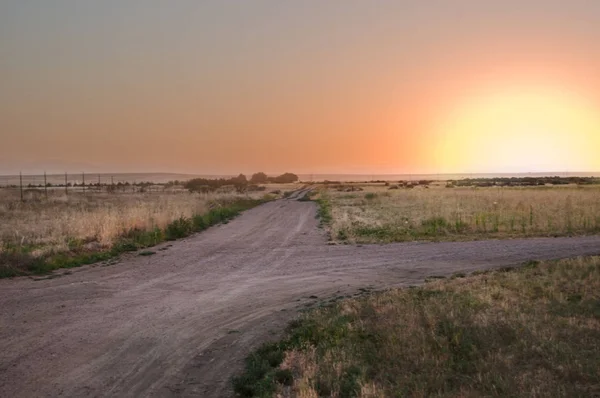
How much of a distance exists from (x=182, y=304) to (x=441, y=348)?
5.70 metres

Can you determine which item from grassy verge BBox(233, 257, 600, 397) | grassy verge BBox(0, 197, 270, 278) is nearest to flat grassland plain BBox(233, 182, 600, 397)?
grassy verge BBox(233, 257, 600, 397)

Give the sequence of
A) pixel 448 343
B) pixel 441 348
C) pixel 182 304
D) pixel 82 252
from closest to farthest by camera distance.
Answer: pixel 441 348 < pixel 448 343 < pixel 182 304 < pixel 82 252

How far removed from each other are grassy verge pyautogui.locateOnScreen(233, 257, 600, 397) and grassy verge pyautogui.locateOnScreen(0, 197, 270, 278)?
930cm

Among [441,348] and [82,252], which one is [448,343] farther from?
[82,252]

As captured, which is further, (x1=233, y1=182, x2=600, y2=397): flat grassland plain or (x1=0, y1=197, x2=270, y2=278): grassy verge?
(x1=0, y1=197, x2=270, y2=278): grassy verge

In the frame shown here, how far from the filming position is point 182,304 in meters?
10.6

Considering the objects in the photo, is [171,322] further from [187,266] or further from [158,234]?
[158,234]

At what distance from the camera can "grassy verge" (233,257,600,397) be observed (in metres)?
6.18

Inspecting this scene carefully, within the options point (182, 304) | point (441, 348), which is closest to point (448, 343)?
point (441, 348)

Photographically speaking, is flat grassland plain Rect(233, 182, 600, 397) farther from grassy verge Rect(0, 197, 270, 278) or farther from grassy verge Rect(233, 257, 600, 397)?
grassy verge Rect(0, 197, 270, 278)

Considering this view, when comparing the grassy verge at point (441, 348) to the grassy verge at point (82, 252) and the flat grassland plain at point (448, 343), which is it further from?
the grassy verge at point (82, 252)

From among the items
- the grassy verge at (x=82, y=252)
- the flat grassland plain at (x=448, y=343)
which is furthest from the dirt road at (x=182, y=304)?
the grassy verge at (x=82, y=252)

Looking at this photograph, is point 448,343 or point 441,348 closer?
point 441,348

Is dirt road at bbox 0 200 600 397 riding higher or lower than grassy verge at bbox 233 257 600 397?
lower
